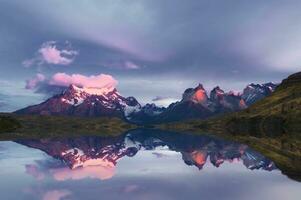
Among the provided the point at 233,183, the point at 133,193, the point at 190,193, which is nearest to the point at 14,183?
the point at 133,193

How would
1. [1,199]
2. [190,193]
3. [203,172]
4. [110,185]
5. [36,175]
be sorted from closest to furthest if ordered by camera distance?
[1,199] < [190,193] < [110,185] < [36,175] < [203,172]

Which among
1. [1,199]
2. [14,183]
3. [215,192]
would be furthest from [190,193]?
[14,183]

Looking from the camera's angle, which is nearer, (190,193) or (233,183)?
(190,193)

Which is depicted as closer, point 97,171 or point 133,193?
point 133,193

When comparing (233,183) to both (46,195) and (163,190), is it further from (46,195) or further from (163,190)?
(46,195)

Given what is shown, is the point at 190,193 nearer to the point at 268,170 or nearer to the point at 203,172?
the point at 203,172

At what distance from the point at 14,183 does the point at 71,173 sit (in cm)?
1116

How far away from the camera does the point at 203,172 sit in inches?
2557

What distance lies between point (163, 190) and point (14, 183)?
1832 centimetres

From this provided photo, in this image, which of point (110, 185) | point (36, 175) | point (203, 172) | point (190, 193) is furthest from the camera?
point (203, 172)

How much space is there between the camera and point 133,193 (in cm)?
4506

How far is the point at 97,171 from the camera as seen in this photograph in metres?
65.8

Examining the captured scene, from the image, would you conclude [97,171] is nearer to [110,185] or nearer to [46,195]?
[110,185]

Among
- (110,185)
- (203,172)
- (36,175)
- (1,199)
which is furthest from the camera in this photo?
(203,172)
